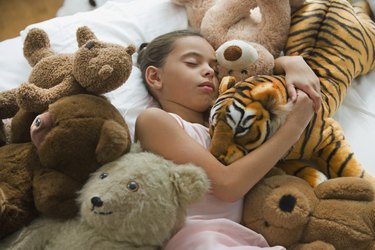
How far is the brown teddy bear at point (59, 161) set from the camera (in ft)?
2.60

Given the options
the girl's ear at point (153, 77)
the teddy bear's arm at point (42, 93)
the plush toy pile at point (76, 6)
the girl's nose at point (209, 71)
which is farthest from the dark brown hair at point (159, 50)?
the plush toy pile at point (76, 6)

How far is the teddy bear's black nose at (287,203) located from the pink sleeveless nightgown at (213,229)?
0.08 meters

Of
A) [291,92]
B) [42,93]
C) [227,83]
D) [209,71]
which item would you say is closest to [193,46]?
[209,71]

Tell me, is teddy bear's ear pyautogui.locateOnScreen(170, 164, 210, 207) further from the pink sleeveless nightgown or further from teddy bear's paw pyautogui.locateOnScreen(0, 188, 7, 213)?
teddy bear's paw pyautogui.locateOnScreen(0, 188, 7, 213)

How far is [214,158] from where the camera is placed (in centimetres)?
93

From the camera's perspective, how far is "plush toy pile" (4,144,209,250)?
2.47ft

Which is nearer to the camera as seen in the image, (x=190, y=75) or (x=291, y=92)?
(x=291, y=92)

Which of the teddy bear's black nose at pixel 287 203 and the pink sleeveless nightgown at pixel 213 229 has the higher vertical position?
the teddy bear's black nose at pixel 287 203

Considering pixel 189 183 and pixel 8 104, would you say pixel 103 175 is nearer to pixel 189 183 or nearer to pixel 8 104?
pixel 189 183

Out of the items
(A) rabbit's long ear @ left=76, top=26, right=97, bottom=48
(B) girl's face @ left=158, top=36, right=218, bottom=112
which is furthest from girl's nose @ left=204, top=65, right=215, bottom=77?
(A) rabbit's long ear @ left=76, top=26, right=97, bottom=48

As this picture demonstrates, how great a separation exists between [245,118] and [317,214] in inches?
10.0

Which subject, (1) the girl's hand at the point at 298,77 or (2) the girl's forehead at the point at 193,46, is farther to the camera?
(2) the girl's forehead at the point at 193,46

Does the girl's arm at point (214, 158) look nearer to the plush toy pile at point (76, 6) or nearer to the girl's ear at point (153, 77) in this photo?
the girl's ear at point (153, 77)

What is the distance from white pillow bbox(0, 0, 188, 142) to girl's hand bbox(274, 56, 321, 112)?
15.4 inches
